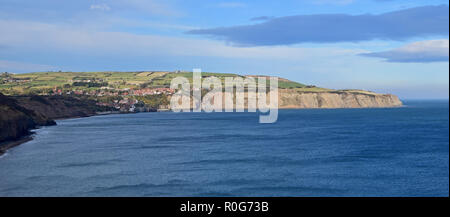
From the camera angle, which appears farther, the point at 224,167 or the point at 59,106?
the point at 59,106

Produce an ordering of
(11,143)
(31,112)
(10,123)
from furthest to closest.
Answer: (31,112) → (10,123) → (11,143)

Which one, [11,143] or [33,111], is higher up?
[33,111]

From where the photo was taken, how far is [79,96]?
19088 cm

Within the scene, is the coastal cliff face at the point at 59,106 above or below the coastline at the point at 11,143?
above

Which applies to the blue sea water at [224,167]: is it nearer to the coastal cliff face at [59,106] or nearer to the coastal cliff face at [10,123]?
the coastal cliff face at [10,123]

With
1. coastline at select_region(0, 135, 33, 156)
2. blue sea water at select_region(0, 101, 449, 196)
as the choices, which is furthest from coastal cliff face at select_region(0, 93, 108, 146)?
blue sea water at select_region(0, 101, 449, 196)

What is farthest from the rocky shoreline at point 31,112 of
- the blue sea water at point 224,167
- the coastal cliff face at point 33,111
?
the blue sea water at point 224,167

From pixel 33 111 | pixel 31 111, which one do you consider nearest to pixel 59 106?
pixel 33 111

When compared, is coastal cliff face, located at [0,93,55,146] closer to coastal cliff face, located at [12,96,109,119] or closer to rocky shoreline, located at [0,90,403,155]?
rocky shoreline, located at [0,90,403,155]

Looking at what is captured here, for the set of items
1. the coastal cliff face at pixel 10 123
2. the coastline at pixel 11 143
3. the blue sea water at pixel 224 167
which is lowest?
the blue sea water at pixel 224 167

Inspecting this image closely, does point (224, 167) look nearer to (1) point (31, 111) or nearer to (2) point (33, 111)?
(1) point (31, 111)

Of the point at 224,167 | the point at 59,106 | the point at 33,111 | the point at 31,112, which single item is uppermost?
the point at 59,106
